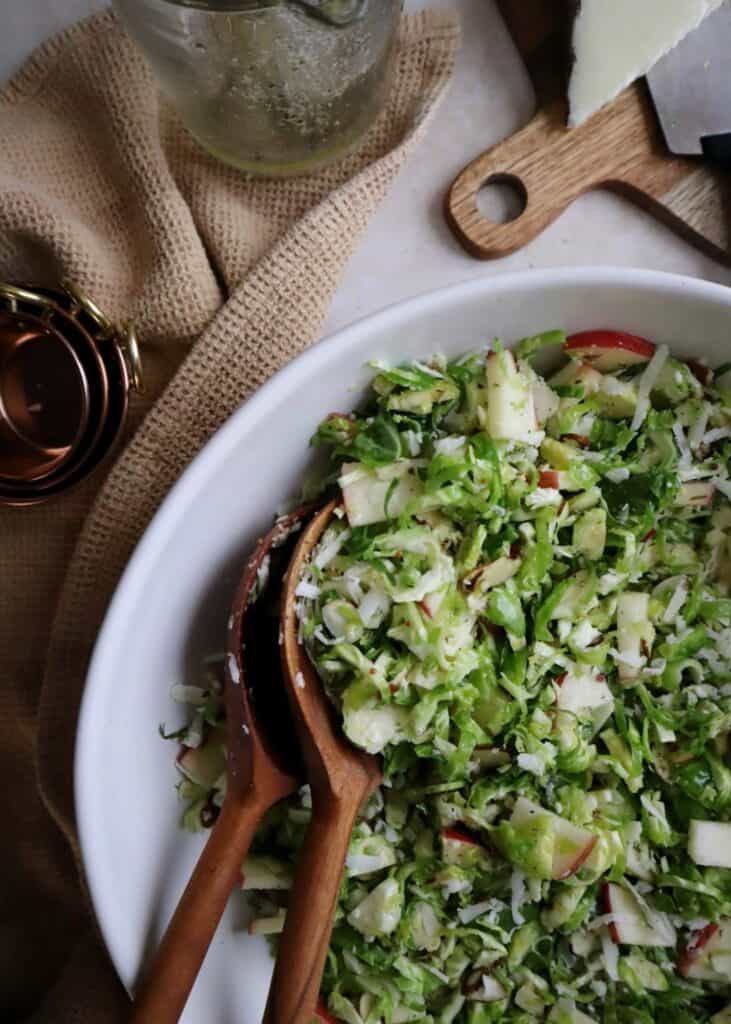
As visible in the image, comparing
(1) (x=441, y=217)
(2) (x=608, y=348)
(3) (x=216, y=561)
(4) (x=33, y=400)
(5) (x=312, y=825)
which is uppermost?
(1) (x=441, y=217)

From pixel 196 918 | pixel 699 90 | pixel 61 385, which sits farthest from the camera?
pixel 61 385

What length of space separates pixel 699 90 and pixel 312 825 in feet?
3.73

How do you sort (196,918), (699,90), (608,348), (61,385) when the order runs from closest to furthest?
(196,918) < (608,348) < (699,90) < (61,385)

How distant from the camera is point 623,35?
1344 millimetres

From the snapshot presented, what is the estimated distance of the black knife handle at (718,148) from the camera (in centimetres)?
138

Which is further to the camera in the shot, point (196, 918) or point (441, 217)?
point (441, 217)

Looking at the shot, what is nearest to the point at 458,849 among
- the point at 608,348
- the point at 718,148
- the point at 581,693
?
the point at 581,693

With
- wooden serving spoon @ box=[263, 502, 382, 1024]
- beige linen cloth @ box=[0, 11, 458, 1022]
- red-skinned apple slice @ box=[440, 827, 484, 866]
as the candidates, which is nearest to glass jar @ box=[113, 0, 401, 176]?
beige linen cloth @ box=[0, 11, 458, 1022]

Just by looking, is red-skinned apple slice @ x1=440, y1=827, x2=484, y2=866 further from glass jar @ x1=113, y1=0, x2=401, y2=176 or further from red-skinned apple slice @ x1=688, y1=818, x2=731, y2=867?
glass jar @ x1=113, y1=0, x2=401, y2=176

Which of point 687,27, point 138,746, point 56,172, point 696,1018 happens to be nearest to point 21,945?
point 138,746

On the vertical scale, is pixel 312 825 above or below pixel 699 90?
below

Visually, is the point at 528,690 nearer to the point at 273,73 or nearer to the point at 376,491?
the point at 376,491

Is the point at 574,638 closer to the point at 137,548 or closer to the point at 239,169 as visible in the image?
the point at 137,548

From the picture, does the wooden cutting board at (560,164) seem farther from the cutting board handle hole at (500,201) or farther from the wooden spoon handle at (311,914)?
the wooden spoon handle at (311,914)
